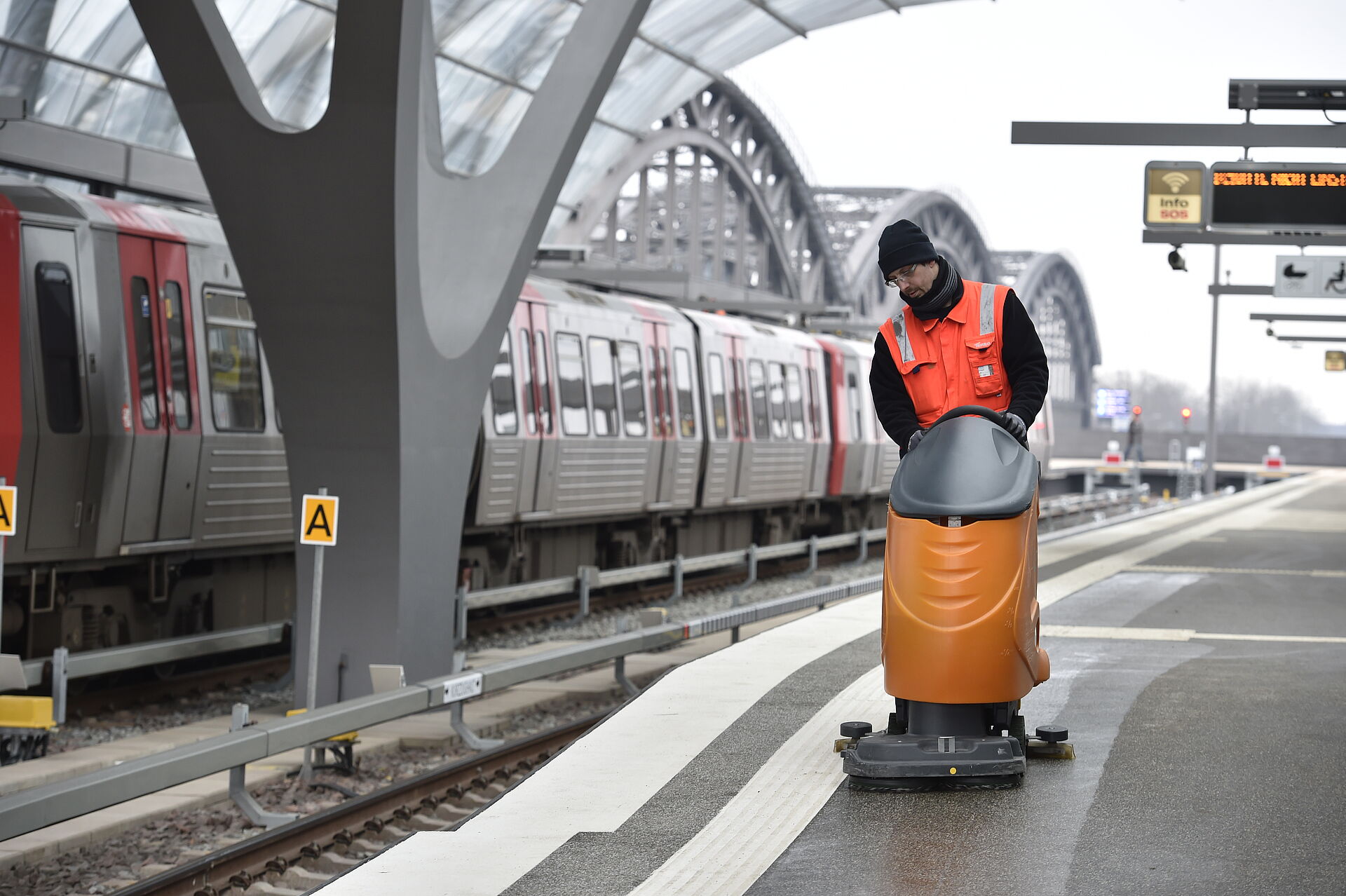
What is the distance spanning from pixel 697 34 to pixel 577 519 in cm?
2049

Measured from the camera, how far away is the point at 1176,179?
2256 cm

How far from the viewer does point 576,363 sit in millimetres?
19328

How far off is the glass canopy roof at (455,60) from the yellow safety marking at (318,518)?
15368 mm

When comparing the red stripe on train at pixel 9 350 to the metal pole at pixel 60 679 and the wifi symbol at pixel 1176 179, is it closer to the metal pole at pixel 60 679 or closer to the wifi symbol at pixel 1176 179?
the metal pole at pixel 60 679

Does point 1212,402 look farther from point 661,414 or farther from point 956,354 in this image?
point 956,354

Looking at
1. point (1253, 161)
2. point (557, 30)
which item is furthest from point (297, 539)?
point (557, 30)

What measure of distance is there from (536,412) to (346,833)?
10.0 metres

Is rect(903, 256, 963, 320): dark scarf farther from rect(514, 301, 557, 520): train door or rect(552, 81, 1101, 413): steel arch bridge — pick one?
rect(552, 81, 1101, 413): steel arch bridge

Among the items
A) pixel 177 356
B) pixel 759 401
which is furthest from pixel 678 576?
pixel 177 356

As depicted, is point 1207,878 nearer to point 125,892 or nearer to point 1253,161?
point 125,892

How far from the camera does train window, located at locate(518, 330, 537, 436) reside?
18.0 m

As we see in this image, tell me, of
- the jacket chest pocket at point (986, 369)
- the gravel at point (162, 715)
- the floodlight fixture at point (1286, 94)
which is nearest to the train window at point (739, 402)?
the floodlight fixture at point (1286, 94)

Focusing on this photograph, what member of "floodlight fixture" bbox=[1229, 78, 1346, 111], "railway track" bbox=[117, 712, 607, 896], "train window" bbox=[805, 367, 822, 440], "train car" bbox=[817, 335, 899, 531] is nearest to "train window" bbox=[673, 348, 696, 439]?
"train window" bbox=[805, 367, 822, 440]

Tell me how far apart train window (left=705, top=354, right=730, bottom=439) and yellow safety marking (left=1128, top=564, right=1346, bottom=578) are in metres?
7.66
